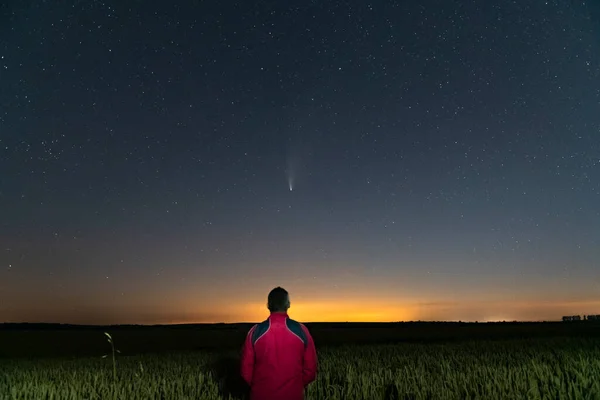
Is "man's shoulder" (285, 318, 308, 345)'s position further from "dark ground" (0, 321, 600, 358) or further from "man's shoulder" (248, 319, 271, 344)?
"dark ground" (0, 321, 600, 358)

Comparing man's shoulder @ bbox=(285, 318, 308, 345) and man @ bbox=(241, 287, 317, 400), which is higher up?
man's shoulder @ bbox=(285, 318, 308, 345)

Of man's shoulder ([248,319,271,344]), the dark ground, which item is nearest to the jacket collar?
man's shoulder ([248,319,271,344])

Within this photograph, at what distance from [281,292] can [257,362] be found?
0.85 metres

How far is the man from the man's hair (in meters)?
0.09

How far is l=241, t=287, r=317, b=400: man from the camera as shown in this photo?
18.2 feet

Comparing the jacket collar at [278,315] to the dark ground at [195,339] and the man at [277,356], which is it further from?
the dark ground at [195,339]

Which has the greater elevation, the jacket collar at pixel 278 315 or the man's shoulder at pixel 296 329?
the jacket collar at pixel 278 315

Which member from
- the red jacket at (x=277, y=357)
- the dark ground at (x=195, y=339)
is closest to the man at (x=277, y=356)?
the red jacket at (x=277, y=357)

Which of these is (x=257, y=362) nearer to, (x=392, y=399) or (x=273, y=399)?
(x=273, y=399)

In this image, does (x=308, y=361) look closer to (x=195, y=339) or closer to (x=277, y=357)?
(x=277, y=357)

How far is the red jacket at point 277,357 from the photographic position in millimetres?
5559

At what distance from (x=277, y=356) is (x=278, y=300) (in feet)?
2.07

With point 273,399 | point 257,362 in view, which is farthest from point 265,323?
point 273,399

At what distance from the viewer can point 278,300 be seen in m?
5.38
